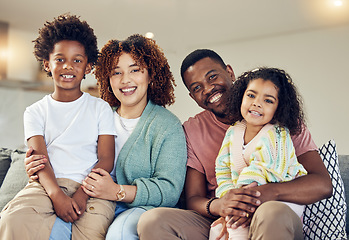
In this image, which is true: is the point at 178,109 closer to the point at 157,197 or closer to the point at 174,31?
the point at 174,31

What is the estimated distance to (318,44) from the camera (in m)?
4.39

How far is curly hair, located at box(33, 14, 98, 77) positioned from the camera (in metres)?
1.77

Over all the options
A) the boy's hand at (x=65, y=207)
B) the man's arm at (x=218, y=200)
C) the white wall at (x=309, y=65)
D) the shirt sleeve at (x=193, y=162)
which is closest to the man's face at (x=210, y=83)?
the shirt sleeve at (x=193, y=162)

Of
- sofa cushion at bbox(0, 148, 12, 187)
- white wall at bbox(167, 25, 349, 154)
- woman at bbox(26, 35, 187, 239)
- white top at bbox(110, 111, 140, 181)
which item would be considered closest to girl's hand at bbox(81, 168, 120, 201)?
woman at bbox(26, 35, 187, 239)

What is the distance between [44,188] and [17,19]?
3.62m

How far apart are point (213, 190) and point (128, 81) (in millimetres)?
620

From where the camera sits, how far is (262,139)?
1533mm

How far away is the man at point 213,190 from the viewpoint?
1318 millimetres

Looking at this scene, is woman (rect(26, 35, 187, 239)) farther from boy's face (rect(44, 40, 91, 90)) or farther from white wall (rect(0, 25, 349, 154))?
white wall (rect(0, 25, 349, 154))

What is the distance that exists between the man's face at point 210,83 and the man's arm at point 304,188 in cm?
55

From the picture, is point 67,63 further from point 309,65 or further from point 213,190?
point 309,65

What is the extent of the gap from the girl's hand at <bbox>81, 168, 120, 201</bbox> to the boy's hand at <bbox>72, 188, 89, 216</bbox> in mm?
16

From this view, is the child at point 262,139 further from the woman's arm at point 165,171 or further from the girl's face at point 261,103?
the woman's arm at point 165,171

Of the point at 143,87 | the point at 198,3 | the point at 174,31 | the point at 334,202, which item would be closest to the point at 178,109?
the point at 174,31
